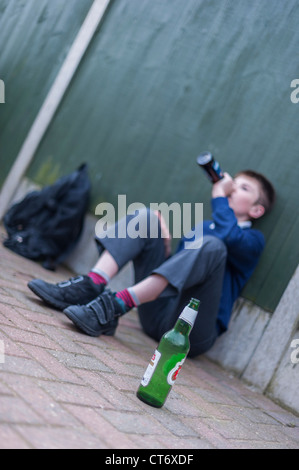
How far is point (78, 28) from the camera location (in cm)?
454

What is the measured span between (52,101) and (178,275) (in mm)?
2688

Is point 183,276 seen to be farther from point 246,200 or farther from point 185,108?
point 185,108

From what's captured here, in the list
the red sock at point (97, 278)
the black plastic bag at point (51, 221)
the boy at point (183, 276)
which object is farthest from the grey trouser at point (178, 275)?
the black plastic bag at point (51, 221)

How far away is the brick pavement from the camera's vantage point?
1.34 m

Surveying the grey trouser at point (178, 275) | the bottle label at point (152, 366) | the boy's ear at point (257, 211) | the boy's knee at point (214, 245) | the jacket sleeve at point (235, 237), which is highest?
the boy's ear at point (257, 211)

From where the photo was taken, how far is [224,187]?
9.37ft

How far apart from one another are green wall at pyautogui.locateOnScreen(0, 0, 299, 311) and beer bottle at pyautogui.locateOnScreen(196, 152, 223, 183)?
0.31 meters

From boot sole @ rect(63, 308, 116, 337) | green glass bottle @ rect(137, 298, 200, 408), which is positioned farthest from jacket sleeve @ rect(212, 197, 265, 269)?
green glass bottle @ rect(137, 298, 200, 408)

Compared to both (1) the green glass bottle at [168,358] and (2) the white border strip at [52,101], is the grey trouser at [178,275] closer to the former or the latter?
(1) the green glass bottle at [168,358]

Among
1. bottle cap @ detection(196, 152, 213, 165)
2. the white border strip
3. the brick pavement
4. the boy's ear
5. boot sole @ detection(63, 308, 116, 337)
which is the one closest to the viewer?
the brick pavement

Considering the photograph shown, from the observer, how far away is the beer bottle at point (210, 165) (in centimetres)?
278

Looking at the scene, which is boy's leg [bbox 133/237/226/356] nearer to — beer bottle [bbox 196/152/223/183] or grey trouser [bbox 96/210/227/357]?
grey trouser [bbox 96/210/227/357]

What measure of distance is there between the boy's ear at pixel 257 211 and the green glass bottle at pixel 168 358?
1.25m
